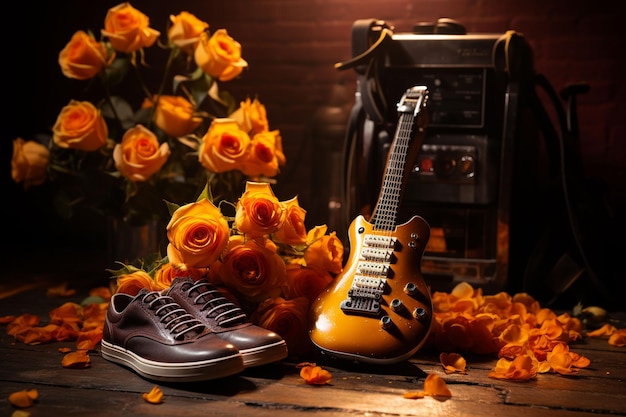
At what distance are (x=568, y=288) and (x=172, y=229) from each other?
3.56ft

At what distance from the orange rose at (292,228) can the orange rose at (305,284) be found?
0.23 ft

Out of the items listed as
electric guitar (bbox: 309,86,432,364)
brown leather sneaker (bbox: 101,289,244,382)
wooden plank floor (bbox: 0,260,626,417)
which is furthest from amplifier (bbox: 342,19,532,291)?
brown leather sneaker (bbox: 101,289,244,382)

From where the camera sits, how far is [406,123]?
1.79 m

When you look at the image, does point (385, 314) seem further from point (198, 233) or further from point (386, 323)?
point (198, 233)

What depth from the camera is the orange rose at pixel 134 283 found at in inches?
67.5

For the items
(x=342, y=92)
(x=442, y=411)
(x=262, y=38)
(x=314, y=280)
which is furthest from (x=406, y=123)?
(x=262, y=38)

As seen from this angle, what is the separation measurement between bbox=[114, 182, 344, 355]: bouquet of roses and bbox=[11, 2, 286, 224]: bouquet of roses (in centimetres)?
33

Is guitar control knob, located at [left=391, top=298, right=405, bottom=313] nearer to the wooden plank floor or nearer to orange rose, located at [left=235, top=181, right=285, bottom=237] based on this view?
the wooden plank floor

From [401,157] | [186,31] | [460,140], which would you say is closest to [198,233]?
[401,157]

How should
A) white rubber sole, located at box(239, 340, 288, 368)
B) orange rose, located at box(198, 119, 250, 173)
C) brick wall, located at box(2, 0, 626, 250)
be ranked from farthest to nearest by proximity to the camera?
1. brick wall, located at box(2, 0, 626, 250)
2. orange rose, located at box(198, 119, 250, 173)
3. white rubber sole, located at box(239, 340, 288, 368)

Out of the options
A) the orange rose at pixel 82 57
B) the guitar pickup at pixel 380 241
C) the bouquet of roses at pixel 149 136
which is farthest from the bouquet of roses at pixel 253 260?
the orange rose at pixel 82 57

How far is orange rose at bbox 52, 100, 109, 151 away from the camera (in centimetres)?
210

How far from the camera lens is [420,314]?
1580 mm

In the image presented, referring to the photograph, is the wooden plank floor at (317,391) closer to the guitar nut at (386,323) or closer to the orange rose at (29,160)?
the guitar nut at (386,323)
